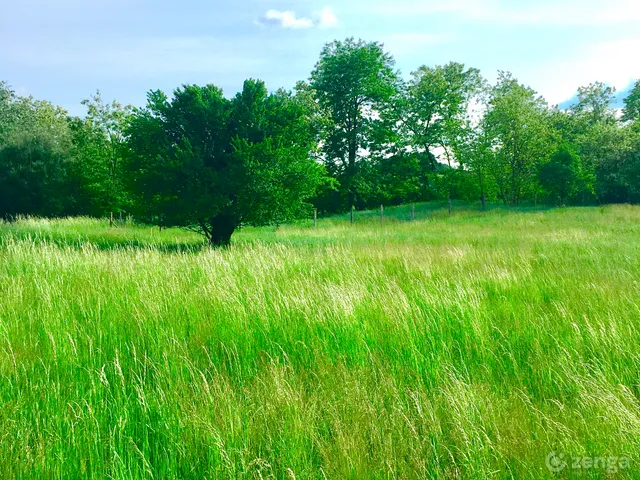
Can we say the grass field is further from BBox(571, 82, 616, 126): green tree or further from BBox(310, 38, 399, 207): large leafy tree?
BBox(571, 82, 616, 126): green tree

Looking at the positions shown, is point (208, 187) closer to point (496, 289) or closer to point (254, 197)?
point (254, 197)

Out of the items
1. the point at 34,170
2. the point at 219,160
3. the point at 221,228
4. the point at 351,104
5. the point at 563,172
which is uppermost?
the point at 351,104

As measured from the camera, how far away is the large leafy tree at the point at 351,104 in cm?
3859

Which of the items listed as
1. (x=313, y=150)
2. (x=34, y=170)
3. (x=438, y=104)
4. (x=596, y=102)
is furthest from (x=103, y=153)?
(x=596, y=102)

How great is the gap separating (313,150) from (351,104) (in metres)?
7.90

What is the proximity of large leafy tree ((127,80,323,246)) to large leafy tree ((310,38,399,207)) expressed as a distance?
25857mm

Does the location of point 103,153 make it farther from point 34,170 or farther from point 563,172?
point 563,172

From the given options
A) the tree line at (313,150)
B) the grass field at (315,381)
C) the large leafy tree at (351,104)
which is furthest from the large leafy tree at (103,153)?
the grass field at (315,381)

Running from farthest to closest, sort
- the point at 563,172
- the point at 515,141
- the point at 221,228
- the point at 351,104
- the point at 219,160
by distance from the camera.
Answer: the point at 351,104 → the point at 515,141 → the point at 563,172 → the point at 221,228 → the point at 219,160

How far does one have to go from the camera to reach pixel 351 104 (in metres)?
39.8

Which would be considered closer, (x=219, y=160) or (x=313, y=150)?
(x=219, y=160)

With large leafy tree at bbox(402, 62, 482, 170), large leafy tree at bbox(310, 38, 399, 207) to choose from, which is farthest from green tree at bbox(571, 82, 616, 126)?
large leafy tree at bbox(310, 38, 399, 207)

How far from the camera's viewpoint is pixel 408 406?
2.44 metres

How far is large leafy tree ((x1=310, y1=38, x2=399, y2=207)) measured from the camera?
38594 millimetres
